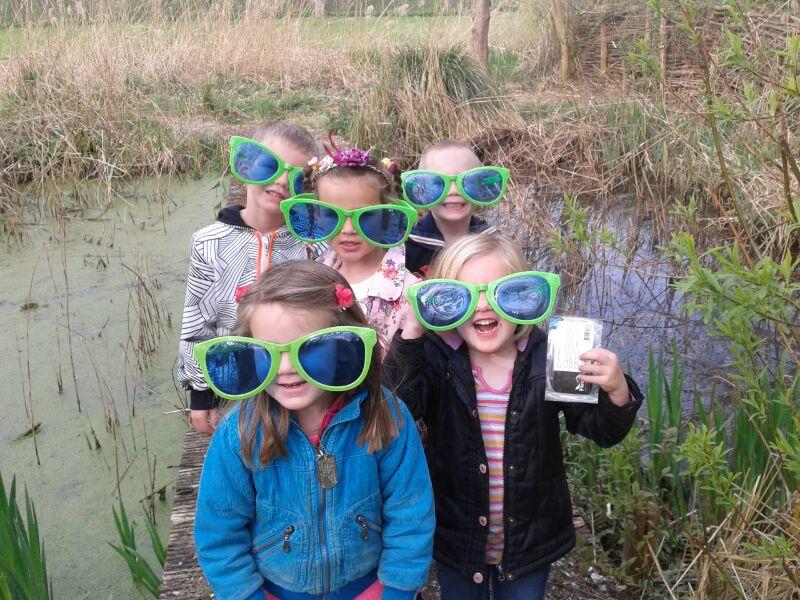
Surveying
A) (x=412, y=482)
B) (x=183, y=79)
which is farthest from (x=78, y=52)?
(x=412, y=482)

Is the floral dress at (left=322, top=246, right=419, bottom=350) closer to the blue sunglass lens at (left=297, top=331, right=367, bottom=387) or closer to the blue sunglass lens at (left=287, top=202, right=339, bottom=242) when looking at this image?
the blue sunglass lens at (left=287, top=202, right=339, bottom=242)

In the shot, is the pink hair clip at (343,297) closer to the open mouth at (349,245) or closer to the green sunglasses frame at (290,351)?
the green sunglasses frame at (290,351)

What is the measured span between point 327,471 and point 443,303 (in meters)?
0.41

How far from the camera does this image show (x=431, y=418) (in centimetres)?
186

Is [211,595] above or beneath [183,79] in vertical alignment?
beneath

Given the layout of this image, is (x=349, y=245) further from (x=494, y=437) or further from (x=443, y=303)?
(x=494, y=437)

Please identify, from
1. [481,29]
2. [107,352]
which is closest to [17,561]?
[107,352]

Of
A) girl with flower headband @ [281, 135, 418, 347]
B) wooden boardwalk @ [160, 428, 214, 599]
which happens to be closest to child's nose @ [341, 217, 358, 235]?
girl with flower headband @ [281, 135, 418, 347]

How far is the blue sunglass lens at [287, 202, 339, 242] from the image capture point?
2.20 metres

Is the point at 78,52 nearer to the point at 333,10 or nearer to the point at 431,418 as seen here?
the point at 333,10

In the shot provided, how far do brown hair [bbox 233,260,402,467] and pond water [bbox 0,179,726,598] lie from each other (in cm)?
159

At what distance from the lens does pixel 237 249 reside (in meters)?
2.50

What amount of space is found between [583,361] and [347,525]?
545 mm

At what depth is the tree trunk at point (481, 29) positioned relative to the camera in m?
8.02
